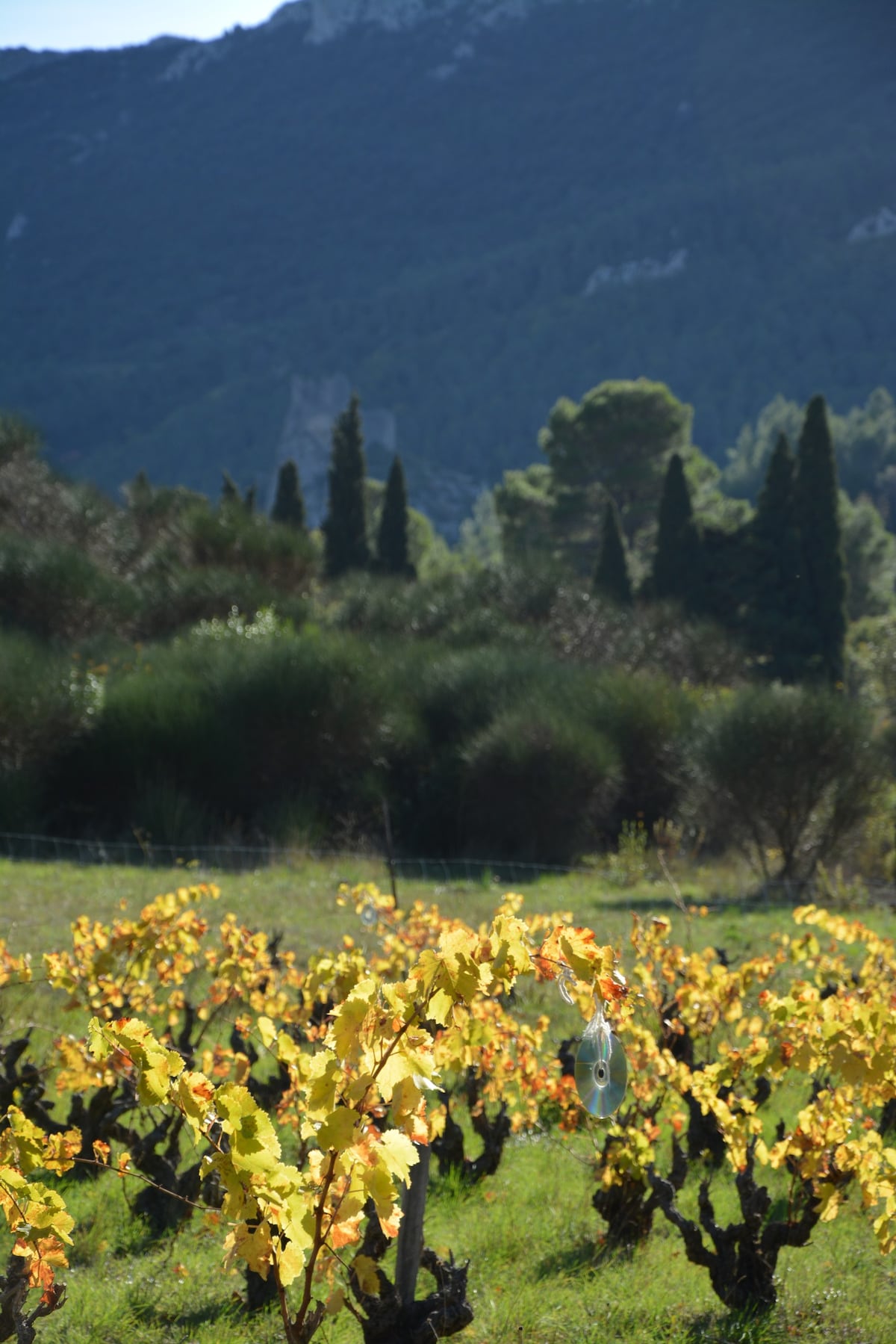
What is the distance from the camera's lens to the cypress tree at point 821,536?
2720 cm

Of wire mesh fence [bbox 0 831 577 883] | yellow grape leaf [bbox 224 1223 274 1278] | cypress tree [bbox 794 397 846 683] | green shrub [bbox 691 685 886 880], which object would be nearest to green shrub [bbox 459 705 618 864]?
wire mesh fence [bbox 0 831 577 883]

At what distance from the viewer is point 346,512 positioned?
109 feet

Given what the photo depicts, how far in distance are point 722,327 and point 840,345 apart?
1527cm

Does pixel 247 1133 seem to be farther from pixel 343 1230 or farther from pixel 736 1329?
pixel 736 1329

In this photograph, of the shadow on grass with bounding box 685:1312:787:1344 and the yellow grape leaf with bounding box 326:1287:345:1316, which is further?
the shadow on grass with bounding box 685:1312:787:1344

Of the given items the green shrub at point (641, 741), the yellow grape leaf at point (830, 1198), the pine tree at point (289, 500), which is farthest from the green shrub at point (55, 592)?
the yellow grape leaf at point (830, 1198)

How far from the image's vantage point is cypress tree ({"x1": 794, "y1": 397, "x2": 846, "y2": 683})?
1071 inches

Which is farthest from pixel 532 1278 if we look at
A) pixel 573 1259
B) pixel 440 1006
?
pixel 440 1006

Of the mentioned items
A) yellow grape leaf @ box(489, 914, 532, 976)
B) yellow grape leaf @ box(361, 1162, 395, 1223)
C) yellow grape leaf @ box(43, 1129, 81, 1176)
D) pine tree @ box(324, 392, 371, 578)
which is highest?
pine tree @ box(324, 392, 371, 578)

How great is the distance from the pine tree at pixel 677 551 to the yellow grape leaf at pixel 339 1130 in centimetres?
2726

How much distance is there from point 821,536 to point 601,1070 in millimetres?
26547

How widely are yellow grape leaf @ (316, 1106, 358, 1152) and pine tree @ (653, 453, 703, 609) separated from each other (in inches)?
1073

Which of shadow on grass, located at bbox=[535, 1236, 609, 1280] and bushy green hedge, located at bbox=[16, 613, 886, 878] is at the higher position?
bushy green hedge, located at bbox=[16, 613, 886, 878]

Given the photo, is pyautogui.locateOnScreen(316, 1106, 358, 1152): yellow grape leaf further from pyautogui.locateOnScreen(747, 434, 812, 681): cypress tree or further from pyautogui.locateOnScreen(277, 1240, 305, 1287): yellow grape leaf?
pyautogui.locateOnScreen(747, 434, 812, 681): cypress tree
